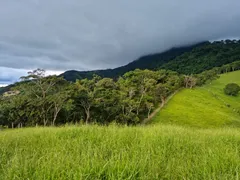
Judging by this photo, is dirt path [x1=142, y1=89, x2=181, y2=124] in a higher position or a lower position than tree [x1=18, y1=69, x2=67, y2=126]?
lower

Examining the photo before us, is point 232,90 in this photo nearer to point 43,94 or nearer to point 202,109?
point 202,109

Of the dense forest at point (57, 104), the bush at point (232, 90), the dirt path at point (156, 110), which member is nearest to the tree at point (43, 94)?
the dense forest at point (57, 104)

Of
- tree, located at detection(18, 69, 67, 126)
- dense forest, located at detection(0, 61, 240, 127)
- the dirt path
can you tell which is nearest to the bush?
the dirt path

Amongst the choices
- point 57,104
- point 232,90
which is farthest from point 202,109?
point 57,104

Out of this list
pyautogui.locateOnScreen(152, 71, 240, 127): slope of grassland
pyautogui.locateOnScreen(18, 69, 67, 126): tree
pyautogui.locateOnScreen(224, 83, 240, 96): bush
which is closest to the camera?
pyautogui.locateOnScreen(18, 69, 67, 126): tree

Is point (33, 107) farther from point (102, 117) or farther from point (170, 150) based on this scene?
point (170, 150)

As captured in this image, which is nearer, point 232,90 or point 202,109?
point 202,109

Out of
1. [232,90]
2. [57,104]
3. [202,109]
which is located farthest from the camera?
[232,90]

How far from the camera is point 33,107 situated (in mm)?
36750

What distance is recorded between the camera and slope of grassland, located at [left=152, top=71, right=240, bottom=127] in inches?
1992

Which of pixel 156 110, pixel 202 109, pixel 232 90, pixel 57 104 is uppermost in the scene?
Result: pixel 57 104

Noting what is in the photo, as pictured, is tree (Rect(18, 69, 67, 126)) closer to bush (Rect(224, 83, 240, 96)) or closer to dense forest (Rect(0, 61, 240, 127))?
dense forest (Rect(0, 61, 240, 127))

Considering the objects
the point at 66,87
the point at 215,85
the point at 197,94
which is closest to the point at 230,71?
the point at 215,85

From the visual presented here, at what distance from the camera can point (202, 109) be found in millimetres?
57000
